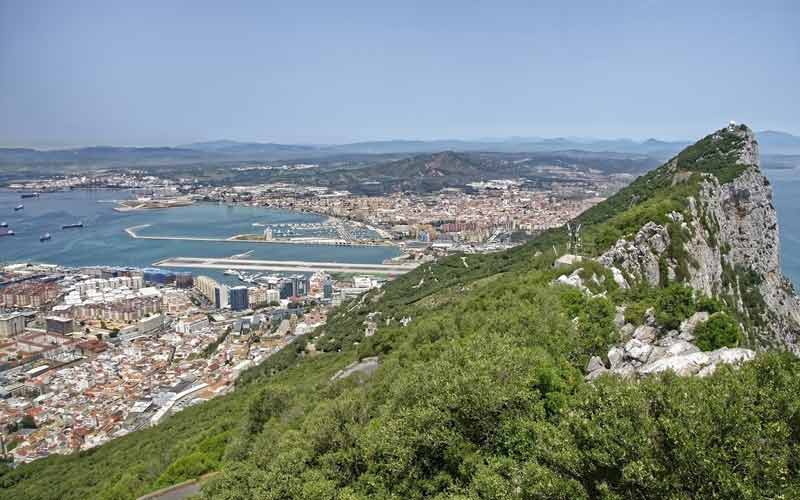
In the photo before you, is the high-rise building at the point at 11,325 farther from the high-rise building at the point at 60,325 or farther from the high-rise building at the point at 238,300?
the high-rise building at the point at 238,300

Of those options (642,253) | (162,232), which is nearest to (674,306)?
(642,253)

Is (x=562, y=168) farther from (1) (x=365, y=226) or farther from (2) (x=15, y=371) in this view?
(2) (x=15, y=371)

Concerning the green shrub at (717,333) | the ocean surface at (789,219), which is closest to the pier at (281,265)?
the ocean surface at (789,219)

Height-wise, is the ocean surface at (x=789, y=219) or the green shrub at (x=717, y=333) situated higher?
the green shrub at (x=717, y=333)

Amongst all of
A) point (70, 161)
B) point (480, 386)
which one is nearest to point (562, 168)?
point (480, 386)

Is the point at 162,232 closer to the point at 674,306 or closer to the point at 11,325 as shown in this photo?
the point at 11,325

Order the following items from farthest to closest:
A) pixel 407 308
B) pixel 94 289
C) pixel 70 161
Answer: pixel 70 161 → pixel 94 289 → pixel 407 308
